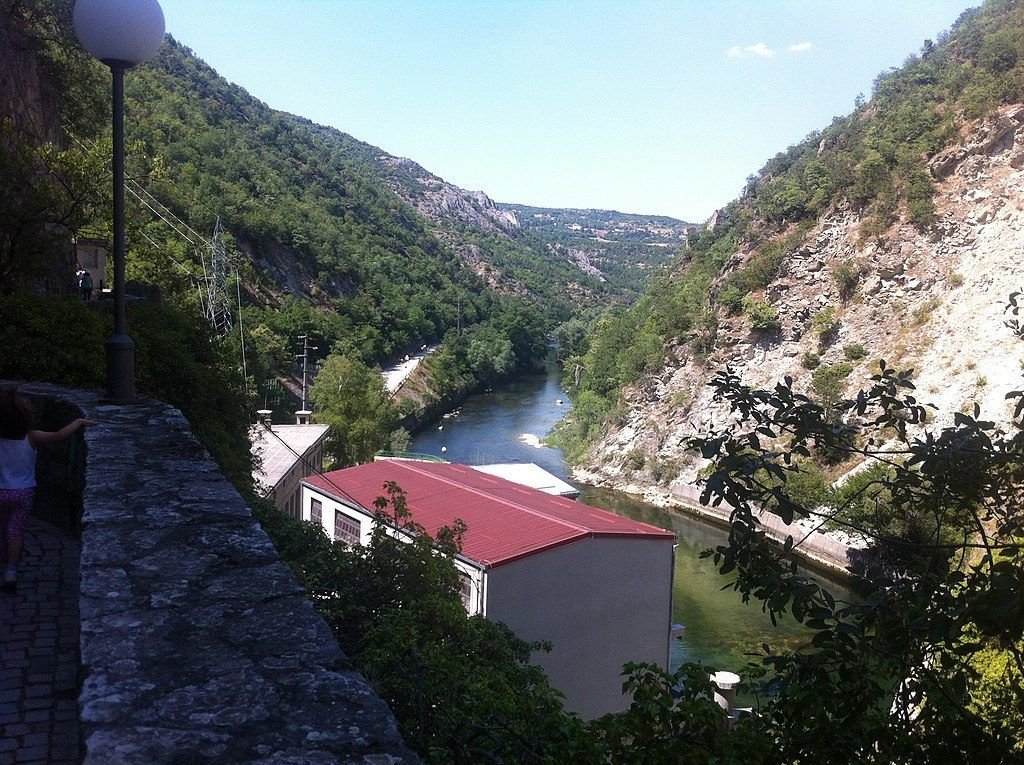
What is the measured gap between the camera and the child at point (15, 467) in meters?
3.72

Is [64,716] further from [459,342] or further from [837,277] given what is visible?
[459,342]

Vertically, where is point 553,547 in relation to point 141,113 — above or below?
below

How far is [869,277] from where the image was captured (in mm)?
34594

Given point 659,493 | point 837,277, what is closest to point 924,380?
point 837,277

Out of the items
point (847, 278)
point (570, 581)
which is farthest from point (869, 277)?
point (570, 581)

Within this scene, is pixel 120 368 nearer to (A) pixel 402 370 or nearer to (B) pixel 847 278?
(B) pixel 847 278

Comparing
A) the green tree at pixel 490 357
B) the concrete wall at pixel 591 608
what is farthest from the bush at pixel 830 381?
the green tree at pixel 490 357

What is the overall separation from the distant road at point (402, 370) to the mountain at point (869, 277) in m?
11.9

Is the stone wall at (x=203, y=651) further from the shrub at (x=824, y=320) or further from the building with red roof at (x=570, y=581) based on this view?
the shrub at (x=824, y=320)

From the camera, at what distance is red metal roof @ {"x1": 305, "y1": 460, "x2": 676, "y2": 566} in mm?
13781

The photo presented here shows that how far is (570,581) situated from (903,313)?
83.4 feet

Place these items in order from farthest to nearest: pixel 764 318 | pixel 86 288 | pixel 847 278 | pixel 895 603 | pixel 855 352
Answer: pixel 764 318 → pixel 847 278 → pixel 855 352 → pixel 86 288 → pixel 895 603

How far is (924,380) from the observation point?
1152 inches

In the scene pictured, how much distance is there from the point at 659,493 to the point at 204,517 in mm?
33964
